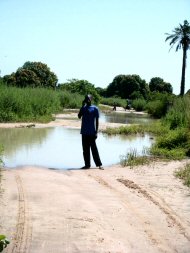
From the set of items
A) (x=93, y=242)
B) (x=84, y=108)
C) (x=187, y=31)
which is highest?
(x=187, y=31)

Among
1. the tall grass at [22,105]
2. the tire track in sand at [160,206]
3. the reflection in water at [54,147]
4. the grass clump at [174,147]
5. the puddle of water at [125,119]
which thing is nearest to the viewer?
the tire track in sand at [160,206]

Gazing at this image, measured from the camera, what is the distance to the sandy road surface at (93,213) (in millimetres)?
5168

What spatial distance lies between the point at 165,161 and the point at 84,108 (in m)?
2.96

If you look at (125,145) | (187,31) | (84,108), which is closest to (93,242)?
(84,108)

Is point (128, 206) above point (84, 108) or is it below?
below

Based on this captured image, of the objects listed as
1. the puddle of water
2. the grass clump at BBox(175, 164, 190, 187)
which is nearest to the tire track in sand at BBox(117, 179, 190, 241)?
the grass clump at BBox(175, 164, 190, 187)

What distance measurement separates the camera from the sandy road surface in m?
5.17

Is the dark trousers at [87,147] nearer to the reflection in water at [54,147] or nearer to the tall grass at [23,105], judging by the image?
the reflection in water at [54,147]

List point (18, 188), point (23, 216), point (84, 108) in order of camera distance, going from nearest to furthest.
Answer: point (23, 216)
point (18, 188)
point (84, 108)

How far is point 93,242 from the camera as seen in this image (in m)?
5.14

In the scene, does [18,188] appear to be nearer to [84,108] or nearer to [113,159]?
[84,108]

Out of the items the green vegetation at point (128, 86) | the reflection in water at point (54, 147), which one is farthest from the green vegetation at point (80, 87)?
the reflection in water at point (54, 147)

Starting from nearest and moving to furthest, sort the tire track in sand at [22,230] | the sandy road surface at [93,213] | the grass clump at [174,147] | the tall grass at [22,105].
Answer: the tire track in sand at [22,230] → the sandy road surface at [93,213] → the grass clump at [174,147] → the tall grass at [22,105]

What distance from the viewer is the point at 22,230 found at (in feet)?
17.8
